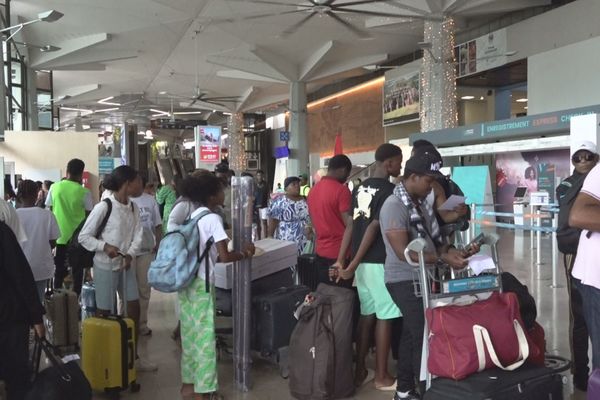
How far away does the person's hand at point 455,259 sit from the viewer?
2.66 meters

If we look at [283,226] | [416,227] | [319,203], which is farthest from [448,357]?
[283,226]

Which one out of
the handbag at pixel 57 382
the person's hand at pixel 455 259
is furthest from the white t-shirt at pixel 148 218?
the person's hand at pixel 455 259

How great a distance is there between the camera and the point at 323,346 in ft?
11.3

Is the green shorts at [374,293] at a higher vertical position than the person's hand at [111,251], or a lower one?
lower

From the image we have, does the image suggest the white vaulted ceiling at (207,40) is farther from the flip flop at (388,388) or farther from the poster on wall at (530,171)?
the flip flop at (388,388)

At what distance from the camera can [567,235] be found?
309 centimetres

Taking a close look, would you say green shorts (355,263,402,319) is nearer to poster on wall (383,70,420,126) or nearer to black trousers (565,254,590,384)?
black trousers (565,254,590,384)

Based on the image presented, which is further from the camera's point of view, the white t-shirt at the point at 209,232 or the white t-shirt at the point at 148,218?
the white t-shirt at the point at 148,218

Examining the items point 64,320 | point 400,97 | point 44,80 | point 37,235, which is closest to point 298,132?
point 400,97

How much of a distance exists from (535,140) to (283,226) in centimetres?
676


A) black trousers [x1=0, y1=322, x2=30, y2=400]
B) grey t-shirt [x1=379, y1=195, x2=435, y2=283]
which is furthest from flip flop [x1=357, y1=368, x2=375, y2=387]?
black trousers [x1=0, y1=322, x2=30, y2=400]

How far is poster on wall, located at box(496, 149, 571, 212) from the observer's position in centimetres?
1398

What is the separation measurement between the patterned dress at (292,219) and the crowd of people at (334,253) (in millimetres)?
1354

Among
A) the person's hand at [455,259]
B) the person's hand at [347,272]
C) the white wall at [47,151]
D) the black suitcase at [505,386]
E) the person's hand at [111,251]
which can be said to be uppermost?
the white wall at [47,151]
